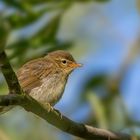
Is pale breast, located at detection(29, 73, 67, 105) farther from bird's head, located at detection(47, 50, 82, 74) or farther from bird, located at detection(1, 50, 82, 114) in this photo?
bird's head, located at detection(47, 50, 82, 74)

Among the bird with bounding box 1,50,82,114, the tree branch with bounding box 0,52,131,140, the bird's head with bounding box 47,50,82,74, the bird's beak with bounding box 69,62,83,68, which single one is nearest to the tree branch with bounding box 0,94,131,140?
the tree branch with bounding box 0,52,131,140

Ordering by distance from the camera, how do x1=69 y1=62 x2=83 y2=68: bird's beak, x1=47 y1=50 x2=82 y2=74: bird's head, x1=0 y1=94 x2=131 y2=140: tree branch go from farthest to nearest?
x1=47 y1=50 x2=82 y2=74: bird's head < x1=69 y1=62 x2=83 y2=68: bird's beak < x1=0 y1=94 x2=131 y2=140: tree branch

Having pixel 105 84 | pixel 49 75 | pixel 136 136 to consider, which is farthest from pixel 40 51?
pixel 49 75

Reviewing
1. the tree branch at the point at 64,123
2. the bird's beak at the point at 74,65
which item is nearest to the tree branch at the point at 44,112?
the tree branch at the point at 64,123

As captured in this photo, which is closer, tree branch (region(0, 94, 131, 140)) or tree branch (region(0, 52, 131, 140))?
tree branch (region(0, 52, 131, 140))

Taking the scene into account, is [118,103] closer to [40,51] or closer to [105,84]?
[105,84]

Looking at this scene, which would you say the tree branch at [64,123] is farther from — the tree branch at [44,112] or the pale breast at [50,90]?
the pale breast at [50,90]
